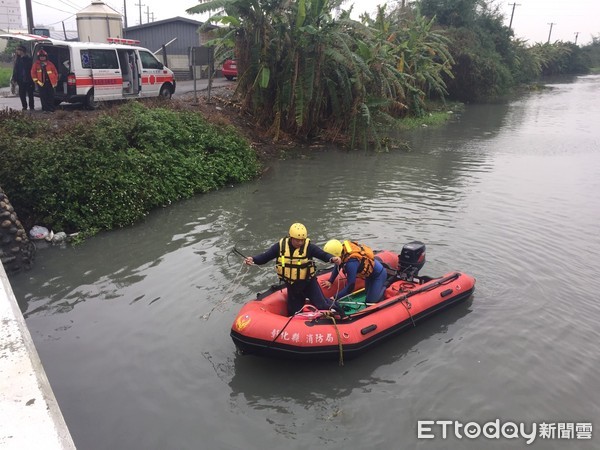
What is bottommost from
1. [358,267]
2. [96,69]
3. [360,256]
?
[358,267]

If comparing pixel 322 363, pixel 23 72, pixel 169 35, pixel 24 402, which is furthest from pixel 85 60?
pixel 169 35

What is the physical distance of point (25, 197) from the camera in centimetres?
936

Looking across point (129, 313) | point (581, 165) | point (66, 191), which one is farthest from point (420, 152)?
point (129, 313)

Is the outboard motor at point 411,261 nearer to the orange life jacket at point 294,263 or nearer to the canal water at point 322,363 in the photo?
the canal water at point 322,363

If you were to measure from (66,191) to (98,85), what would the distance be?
19.5ft

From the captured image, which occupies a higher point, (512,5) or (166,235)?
(512,5)

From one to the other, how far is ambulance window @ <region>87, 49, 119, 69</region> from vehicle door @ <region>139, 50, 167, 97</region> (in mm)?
1046

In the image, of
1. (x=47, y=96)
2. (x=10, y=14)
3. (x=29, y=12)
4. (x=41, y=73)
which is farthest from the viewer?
(x=10, y=14)

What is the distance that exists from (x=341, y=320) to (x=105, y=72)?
11.7 metres

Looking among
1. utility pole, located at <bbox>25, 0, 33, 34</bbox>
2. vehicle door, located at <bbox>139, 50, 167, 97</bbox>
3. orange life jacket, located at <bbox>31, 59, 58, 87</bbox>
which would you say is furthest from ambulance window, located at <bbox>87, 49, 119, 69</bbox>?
utility pole, located at <bbox>25, 0, 33, 34</bbox>

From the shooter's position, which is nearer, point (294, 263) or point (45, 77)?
point (294, 263)

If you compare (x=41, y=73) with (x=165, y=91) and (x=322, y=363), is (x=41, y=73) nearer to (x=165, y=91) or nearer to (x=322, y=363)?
(x=165, y=91)

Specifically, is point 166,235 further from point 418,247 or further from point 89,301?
point 418,247

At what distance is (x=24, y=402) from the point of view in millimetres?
3746
